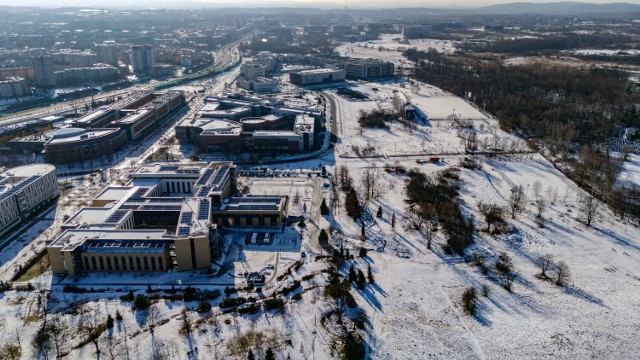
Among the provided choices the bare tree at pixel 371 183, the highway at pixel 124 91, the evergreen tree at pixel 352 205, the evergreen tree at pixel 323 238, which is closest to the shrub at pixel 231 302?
the evergreen tree at pixel 323 238

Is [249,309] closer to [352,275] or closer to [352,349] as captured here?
[352,349]

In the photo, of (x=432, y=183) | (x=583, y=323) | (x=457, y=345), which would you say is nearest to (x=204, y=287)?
(x=457, y=345)

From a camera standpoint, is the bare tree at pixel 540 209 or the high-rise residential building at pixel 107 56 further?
the high-rise residential building at pixel 107 56

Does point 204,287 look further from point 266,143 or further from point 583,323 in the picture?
point 266,143

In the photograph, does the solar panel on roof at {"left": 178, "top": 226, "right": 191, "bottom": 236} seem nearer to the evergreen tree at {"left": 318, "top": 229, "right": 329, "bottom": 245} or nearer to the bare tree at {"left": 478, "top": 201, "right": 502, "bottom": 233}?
the evergreen tree at {"left": 318, "top": 229, "right": 329, "bottom": 245}

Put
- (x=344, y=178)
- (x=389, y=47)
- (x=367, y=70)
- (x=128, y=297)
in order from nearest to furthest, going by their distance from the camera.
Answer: (x=128, y=297)
(x=344, y=178)
(x=367, y=70)
(x=389, y=47)

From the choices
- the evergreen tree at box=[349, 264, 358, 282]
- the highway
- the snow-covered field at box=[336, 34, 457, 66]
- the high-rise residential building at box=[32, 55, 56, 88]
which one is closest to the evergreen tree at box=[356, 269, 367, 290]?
the evergreen tree at box=[349, 264, 358, 282]

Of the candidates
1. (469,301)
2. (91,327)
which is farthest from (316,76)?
(91,327)

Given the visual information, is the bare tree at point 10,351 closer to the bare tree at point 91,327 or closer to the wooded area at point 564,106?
the bare tree at point 91,327
